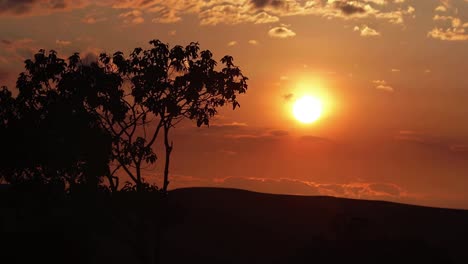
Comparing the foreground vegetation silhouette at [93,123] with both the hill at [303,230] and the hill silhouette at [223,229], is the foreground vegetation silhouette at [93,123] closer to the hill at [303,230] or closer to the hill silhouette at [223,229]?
the hill silhouette at [223,229]

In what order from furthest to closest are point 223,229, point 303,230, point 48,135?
point 303,230, point 223,229, point 48,135

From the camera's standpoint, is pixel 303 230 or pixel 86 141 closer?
pixel 86 141

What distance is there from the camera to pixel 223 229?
58125 millimetres

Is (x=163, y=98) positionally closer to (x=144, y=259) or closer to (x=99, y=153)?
(x=99, y=153)

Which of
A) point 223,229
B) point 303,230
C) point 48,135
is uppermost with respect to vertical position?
point 48,135

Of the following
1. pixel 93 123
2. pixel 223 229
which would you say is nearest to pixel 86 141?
pixel 93 123

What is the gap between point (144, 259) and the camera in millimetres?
33156

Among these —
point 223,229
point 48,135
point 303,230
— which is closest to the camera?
point 48,135

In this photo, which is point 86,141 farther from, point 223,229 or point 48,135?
point 223,229

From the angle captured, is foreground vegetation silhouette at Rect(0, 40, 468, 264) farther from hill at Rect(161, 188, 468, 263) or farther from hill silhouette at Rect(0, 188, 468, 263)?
hill at Rect(161, 188, 468, 263)

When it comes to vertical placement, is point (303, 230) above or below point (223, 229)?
above

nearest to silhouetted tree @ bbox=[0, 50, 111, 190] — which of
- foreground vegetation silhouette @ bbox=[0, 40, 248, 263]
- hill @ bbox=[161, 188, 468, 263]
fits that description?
foreground vegetation silhouette @ bbox=[0, 40, 248, 263]

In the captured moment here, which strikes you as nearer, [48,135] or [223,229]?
[48,135]

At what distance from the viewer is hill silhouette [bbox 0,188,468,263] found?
3412 cm
